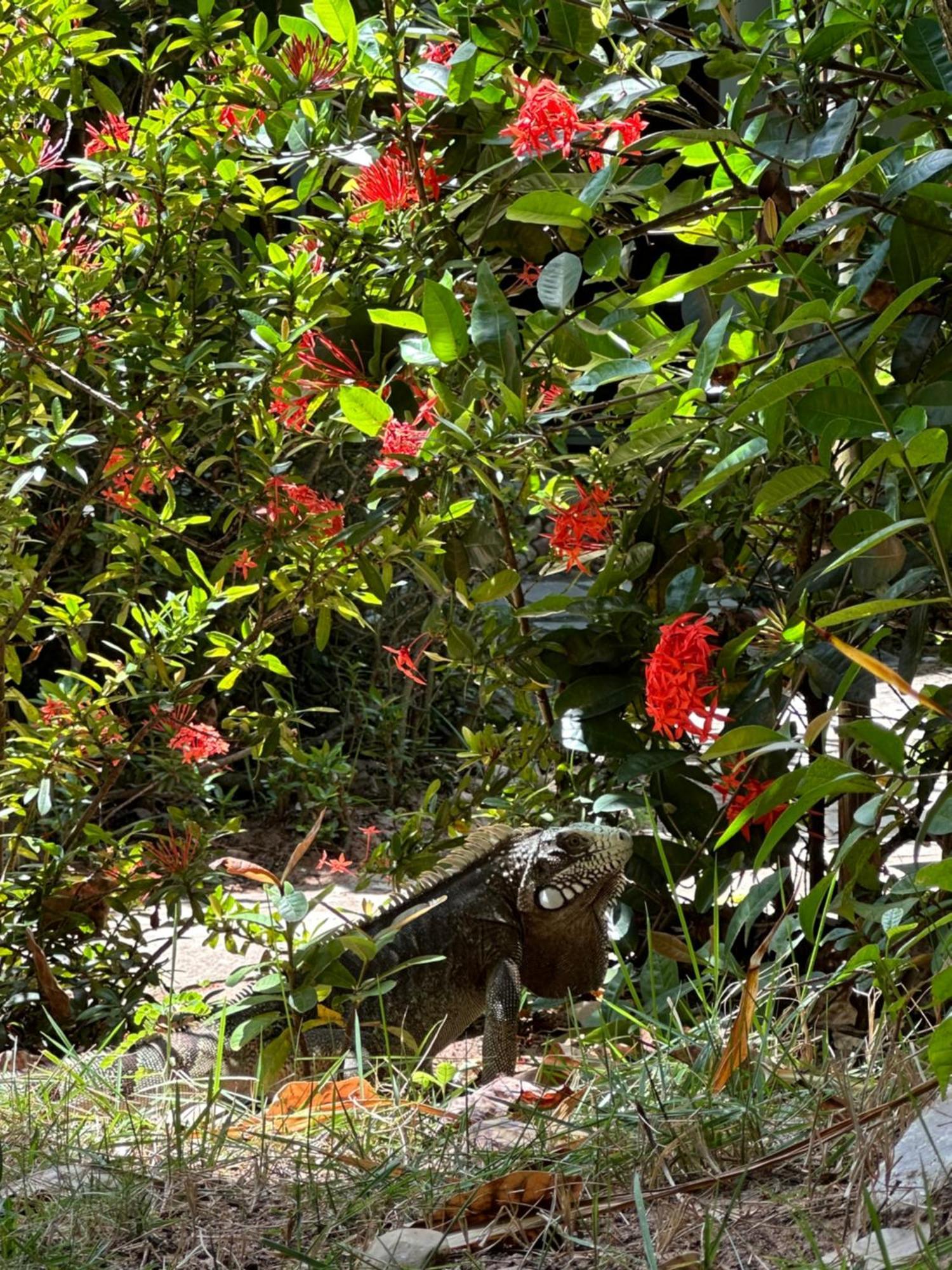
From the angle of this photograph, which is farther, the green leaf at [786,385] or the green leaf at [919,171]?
the green leaf at [919,171]

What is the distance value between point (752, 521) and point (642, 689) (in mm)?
421

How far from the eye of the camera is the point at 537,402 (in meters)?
2.23

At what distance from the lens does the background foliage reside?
1765mm

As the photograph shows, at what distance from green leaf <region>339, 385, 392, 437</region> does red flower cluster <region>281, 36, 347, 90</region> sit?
75cm

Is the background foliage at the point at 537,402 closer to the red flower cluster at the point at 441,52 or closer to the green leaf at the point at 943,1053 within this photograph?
the red flower cluster at the point at 441,52

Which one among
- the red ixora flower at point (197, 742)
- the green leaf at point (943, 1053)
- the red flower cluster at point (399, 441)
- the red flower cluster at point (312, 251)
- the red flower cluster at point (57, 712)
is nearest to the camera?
the green leaf at point (943, 1053)

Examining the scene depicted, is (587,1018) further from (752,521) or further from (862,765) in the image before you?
(752,521)

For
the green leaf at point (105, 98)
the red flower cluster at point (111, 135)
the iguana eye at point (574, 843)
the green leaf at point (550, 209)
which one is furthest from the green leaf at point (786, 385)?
the green leaf at point (105, 98)

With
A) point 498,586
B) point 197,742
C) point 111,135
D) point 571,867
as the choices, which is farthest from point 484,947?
point 111,135

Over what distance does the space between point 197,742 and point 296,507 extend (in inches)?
37.8

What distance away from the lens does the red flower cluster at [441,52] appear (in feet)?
7.70

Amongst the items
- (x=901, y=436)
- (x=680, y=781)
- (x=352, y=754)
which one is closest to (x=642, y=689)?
(x=680, y=781)

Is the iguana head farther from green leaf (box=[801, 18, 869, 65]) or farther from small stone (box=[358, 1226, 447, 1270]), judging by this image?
green leaf (box=[801, 18, 869, 65])

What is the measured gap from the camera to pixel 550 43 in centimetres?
218
